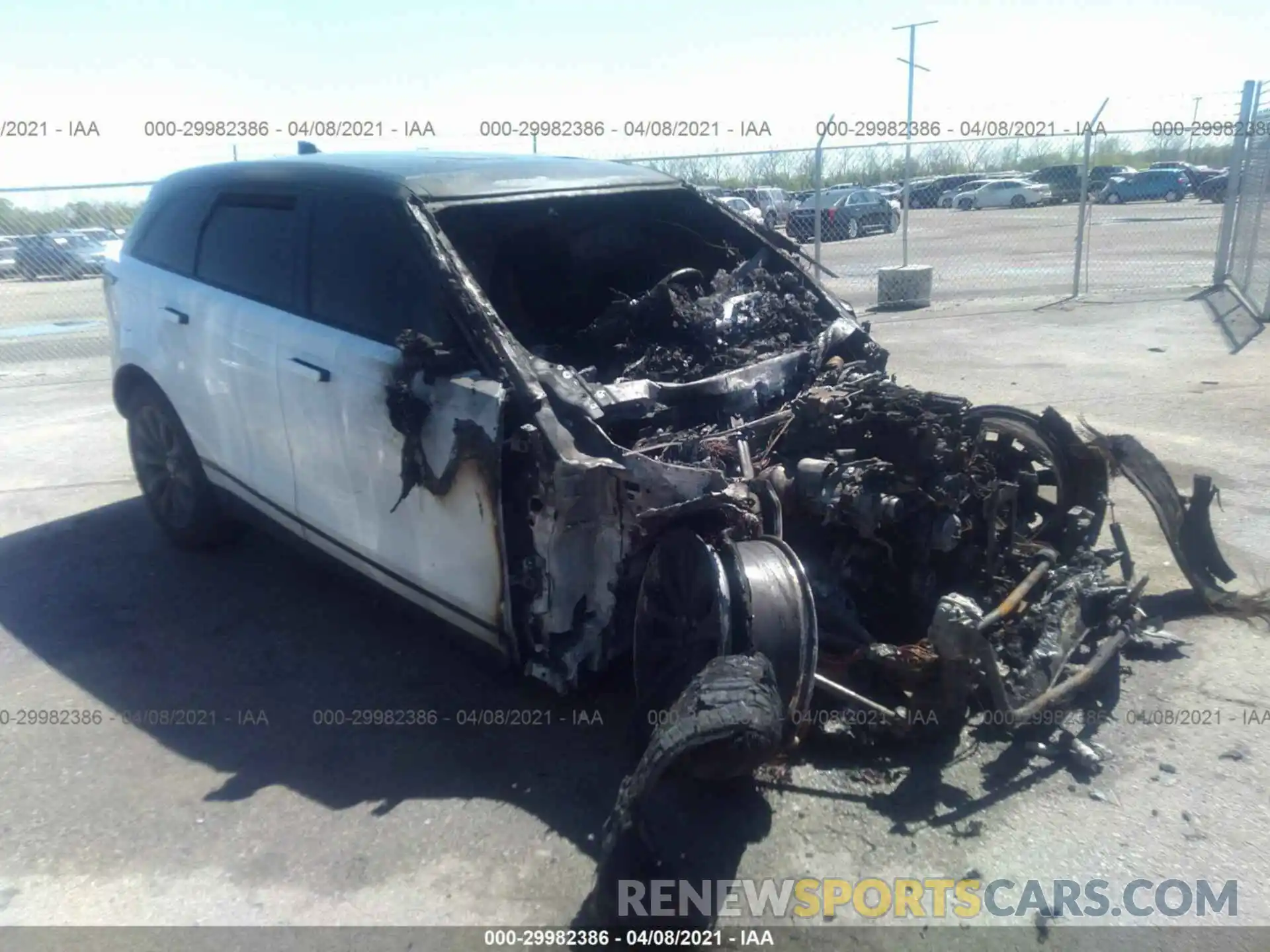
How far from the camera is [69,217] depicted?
14.9m

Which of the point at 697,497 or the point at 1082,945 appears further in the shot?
the point at 697,497

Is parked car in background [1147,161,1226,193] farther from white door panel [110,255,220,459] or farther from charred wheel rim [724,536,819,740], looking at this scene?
charred wheel rim [724,536,819,740]

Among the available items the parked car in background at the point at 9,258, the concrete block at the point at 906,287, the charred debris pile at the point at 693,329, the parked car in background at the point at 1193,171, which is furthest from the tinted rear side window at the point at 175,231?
the parked car in background at the point at 1193,171

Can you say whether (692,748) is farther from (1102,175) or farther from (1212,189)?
(1102,175)

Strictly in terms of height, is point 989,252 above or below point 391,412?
below

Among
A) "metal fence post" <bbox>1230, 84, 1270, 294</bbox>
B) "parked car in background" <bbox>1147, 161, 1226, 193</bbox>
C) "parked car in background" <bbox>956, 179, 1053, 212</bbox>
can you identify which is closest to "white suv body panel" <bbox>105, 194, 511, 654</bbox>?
"metal fence post" <bbox>1230, 84, 1270, 294</bbox>

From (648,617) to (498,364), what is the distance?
996 millimetres

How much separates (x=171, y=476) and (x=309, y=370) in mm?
1822

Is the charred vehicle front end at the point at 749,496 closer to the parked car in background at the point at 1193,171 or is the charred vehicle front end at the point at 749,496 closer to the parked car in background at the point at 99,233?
the parked car in background at the point at 99,233

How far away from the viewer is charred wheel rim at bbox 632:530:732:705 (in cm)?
325

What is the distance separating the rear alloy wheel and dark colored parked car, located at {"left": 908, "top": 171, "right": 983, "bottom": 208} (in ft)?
111

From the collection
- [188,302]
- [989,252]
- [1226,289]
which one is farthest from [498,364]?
[989,252]

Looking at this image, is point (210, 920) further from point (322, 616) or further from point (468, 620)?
point (322, 616)

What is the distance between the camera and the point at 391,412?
3.62 m
